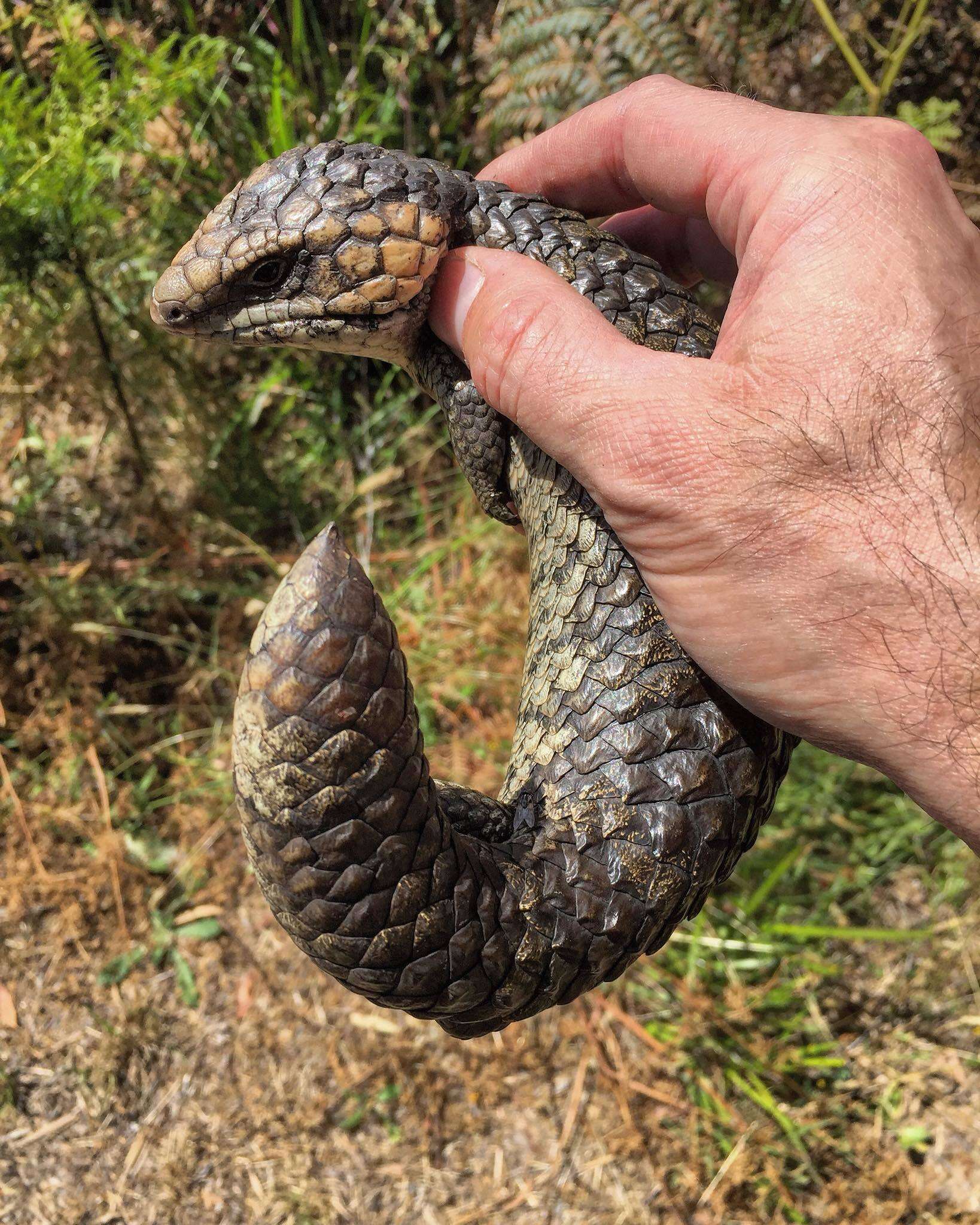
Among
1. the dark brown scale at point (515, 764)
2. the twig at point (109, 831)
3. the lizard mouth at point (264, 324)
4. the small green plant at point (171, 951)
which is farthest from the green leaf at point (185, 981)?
the lizard mouth at point (264, 324)

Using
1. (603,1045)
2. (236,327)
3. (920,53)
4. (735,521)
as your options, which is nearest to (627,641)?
(735,521)

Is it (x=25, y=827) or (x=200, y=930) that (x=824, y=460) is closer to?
(x=200, y=930)

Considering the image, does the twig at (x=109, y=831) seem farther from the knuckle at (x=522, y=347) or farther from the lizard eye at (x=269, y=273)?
the knuckle at (x=522, y=347)

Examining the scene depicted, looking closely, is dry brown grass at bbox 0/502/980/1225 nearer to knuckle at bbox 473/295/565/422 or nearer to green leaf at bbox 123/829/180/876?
green leaf at bbox 123/829/180/876

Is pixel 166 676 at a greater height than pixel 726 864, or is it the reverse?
pixel 726 864

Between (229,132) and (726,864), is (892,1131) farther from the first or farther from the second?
(229,132)

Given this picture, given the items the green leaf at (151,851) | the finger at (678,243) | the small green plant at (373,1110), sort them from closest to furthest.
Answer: the finger at (678,243), the small green plant at (373,1110), the green leaf at (151,851)
